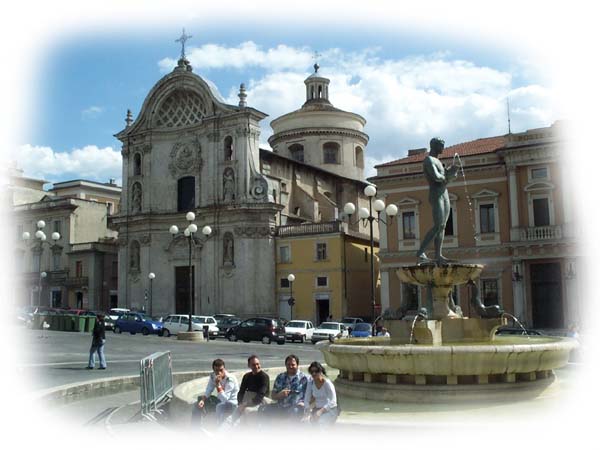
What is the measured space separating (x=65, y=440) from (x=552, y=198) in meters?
31.5

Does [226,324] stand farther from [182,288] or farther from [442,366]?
[442,366]

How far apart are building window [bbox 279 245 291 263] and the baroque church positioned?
52 centimetres

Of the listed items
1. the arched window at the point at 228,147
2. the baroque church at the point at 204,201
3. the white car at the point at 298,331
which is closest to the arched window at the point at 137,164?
the baroque church at the point at 204,201

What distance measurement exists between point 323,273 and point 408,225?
791 centimetres

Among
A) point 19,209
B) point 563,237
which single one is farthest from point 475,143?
point 19,209

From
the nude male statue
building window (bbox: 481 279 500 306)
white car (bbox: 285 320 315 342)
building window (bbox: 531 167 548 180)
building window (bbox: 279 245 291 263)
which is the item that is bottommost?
white car (bbox: 285 320 315 342)

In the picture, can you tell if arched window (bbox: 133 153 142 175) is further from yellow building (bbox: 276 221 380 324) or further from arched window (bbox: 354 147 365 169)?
arched window (bbox: 354 147 365 169)

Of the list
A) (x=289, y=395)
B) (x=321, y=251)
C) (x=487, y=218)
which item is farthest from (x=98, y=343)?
(x=321, y=251)

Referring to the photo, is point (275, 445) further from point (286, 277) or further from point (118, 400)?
point (286, 277)

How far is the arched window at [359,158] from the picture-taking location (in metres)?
63.6

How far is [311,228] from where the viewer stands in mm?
46219

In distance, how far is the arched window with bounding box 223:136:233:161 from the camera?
50156 millimetres

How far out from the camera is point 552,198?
35.2m

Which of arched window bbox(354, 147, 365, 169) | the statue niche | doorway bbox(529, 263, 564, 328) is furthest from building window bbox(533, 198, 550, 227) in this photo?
arched window bbox(354, 147, 365, 169)
